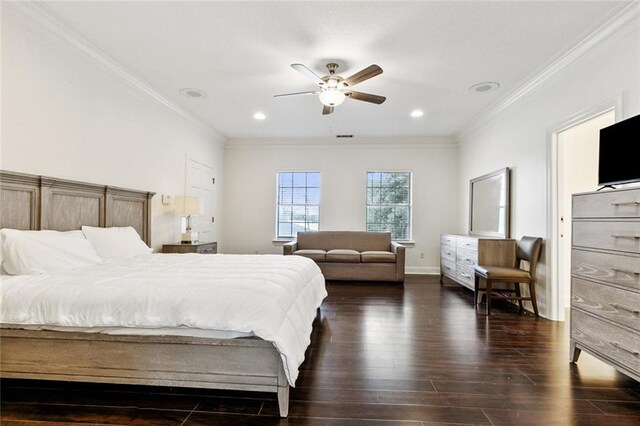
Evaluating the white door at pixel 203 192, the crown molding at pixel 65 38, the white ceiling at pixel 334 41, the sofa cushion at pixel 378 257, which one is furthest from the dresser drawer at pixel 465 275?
the crown molding at pixel 65 38

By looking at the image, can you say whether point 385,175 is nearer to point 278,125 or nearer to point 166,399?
point 278,125

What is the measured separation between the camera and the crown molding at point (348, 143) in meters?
6.33

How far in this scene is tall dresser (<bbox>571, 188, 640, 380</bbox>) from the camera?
1886 mm

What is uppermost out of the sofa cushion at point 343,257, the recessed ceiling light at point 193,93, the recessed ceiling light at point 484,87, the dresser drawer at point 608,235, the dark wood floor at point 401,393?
the recessed ceiling light at point 484,87

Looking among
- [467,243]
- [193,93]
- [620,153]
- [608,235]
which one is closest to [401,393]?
[608,235]

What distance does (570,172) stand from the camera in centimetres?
369

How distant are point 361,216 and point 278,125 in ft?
8.05

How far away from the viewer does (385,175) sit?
21.5 ft

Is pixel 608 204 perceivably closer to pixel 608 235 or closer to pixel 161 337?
pixel 608 235

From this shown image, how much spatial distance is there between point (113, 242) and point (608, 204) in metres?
3.99

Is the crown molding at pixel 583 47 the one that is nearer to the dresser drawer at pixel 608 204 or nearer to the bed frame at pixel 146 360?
the dresser drawer at pixel 608 204

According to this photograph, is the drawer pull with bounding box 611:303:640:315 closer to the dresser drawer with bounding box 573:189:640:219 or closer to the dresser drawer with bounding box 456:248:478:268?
the dresser drawer with bounding box 573:189:640:219

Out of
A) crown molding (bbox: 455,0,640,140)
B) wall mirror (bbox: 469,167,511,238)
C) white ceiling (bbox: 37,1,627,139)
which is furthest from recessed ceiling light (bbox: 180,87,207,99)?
wall mirror (bbox: 469,167,511,238)

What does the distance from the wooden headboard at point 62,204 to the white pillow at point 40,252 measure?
0.23 meters
